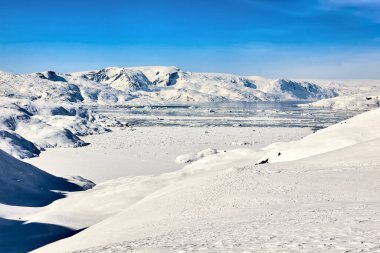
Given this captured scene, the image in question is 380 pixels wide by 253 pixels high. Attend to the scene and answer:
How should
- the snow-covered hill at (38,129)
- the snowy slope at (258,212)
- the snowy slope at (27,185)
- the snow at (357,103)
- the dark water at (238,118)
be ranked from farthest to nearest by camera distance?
the snow at (357,103), the dark water at (238,118), the snow-covered hill at (38,129), the snowy slope at (27,185), the snowy slope at (258,212)

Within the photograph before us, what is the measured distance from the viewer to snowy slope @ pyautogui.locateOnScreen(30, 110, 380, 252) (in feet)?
35.8

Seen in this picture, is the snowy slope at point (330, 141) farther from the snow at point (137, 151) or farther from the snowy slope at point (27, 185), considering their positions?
the snowy slope at point (27, 185)

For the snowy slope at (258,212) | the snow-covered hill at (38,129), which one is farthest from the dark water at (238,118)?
the snowy slope at (258,212)

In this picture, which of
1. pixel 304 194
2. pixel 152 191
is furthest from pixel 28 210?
pixel 304 194

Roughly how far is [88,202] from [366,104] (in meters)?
168

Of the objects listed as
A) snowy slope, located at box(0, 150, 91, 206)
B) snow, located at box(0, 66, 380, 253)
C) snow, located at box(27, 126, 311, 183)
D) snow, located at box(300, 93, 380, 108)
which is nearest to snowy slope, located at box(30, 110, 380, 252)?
snow, located at box(0, 66, 380, 253)

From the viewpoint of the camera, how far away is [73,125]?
75.7 meters

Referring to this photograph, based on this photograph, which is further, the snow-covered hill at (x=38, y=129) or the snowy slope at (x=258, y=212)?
the snow-covered hill at (x=38, y=129)

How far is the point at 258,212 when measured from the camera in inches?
675

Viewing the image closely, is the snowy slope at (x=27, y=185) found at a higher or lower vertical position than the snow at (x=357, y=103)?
lower

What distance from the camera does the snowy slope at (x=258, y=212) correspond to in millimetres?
10898

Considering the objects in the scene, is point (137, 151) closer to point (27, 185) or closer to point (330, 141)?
point (27, 185)

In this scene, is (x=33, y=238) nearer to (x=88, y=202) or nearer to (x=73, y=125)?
(x=88, y=202)

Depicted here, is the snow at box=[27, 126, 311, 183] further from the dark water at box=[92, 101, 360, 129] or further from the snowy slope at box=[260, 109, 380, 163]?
the dark water at box=[92, 101, 360, 129]
